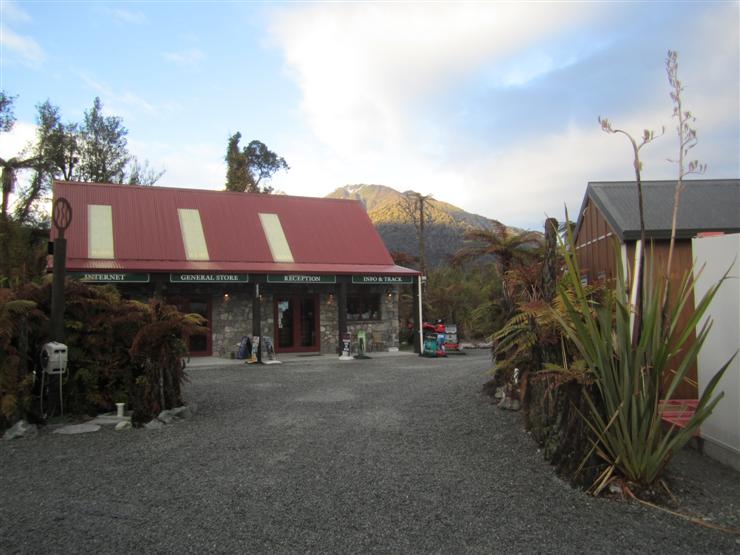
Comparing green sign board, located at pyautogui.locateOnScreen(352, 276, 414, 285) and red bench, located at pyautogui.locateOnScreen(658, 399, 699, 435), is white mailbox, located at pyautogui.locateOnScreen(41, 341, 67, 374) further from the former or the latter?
green sign board, located at pyautogui.locateOnScreen(352, 276, 414, 285)

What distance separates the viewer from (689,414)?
20.7 feet

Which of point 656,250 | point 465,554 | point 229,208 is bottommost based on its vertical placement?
point 465,554

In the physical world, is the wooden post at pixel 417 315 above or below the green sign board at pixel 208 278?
below

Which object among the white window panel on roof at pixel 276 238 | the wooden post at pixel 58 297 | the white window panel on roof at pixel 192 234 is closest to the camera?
the wooden post at pixel 58 297

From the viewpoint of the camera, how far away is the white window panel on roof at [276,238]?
1748 centimetres

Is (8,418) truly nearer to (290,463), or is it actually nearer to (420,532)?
(290,463)

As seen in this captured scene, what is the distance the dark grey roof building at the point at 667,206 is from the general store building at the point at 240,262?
7.89 metres

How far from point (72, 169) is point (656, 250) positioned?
110 feet

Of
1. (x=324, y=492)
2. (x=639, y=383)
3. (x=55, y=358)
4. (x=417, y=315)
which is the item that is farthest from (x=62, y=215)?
(x=417, y=315)

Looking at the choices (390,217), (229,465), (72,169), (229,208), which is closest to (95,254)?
(229,208)

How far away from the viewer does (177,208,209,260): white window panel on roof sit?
53.8ft

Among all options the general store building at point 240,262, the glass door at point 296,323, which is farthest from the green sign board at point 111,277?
the glass door at point 296,323

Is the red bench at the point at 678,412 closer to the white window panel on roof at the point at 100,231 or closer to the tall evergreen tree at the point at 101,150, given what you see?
the white window panel on roof at the point at 100,231

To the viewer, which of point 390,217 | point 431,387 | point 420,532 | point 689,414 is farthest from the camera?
point 390,217
